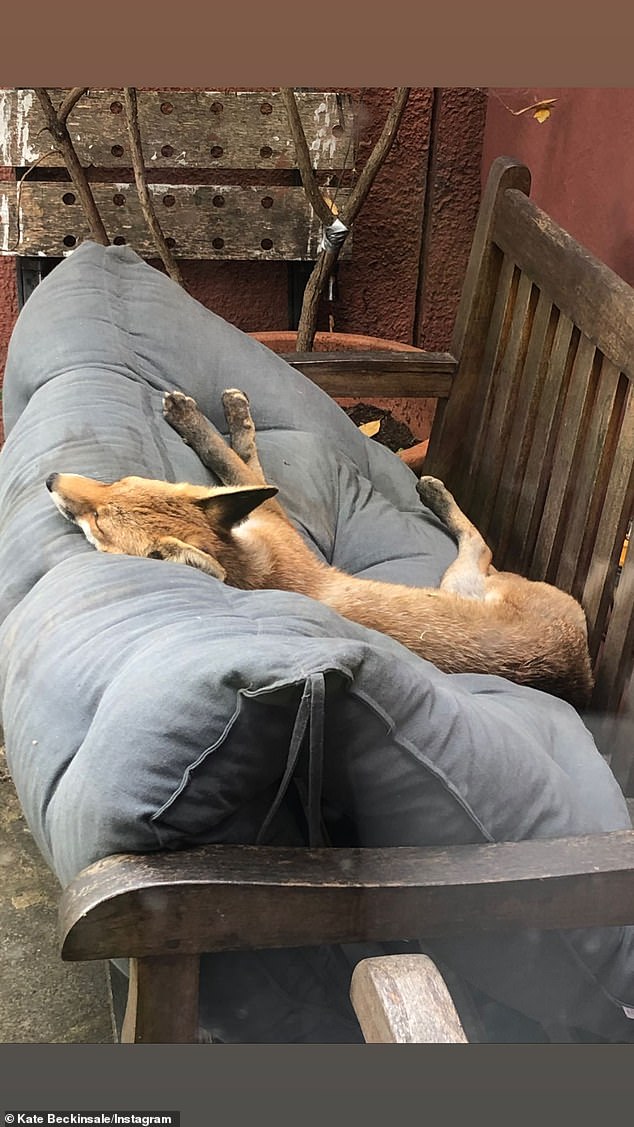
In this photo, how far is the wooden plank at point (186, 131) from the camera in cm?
300

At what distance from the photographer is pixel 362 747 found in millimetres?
1096

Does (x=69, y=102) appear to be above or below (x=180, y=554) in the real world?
above

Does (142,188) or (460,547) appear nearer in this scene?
(460,547)

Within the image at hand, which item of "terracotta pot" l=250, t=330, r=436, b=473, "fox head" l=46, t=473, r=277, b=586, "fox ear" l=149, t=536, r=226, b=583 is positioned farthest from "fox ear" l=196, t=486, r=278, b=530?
"terracotta pot" l=250, t=330, r=436, b=473

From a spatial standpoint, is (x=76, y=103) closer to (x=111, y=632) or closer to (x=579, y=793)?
(x=111, y=632)

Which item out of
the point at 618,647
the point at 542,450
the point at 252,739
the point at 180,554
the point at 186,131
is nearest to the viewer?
the point at 252,739

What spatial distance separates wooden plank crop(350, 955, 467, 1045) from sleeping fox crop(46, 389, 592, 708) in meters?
0.69

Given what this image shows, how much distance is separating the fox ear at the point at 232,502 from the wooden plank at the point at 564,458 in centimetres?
66

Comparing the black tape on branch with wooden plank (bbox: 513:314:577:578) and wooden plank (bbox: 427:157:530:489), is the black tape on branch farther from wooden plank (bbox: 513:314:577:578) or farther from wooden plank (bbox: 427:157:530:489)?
wooden plank (bbox: 513:314:577:578)

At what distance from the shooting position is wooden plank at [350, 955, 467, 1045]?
103 cm

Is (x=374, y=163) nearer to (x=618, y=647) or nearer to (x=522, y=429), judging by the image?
(x=522, y=429)

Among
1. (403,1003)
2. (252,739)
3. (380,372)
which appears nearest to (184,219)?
(380,372)

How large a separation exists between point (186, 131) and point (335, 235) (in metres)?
0.56

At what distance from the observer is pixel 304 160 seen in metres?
2.86
